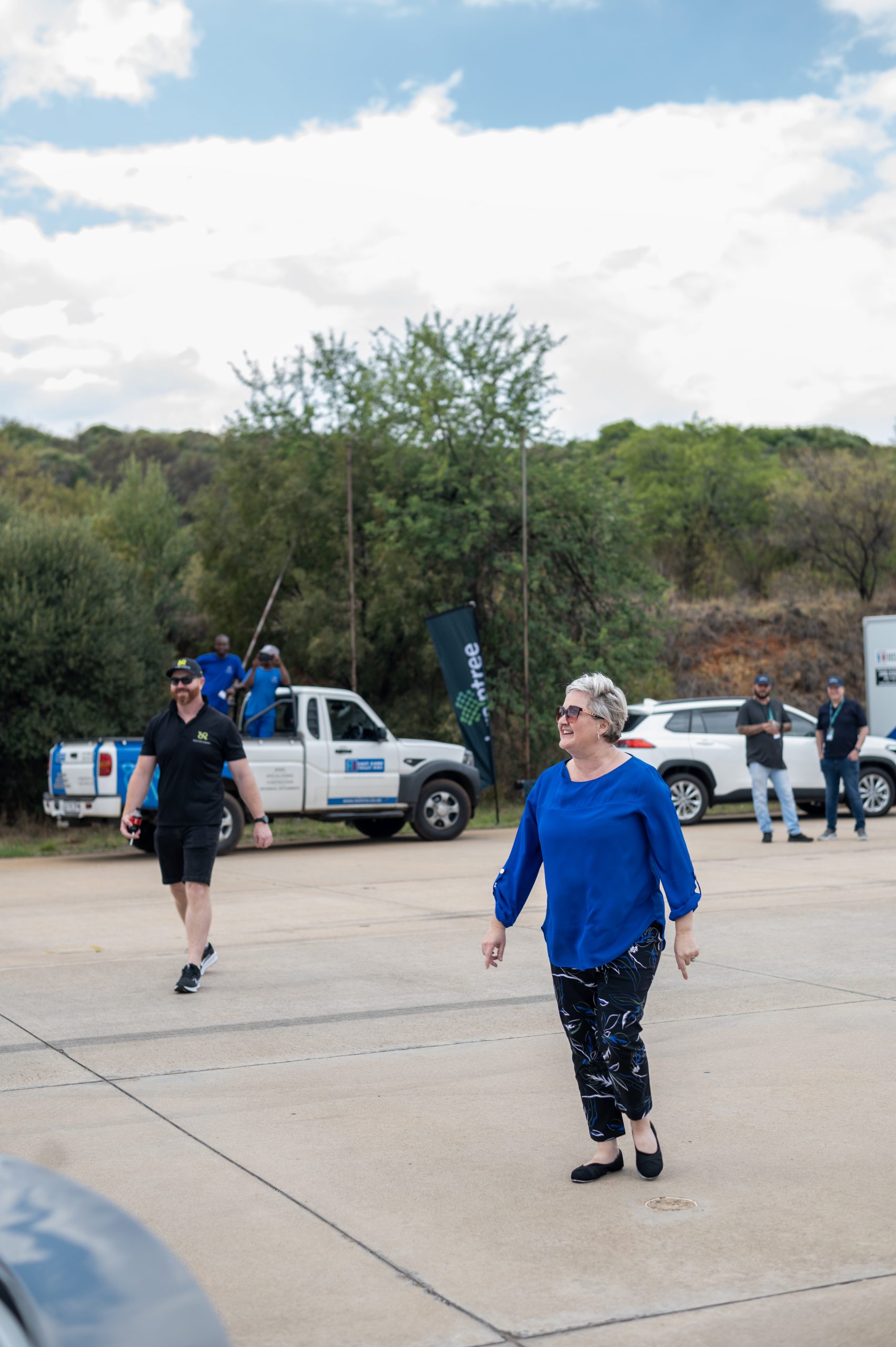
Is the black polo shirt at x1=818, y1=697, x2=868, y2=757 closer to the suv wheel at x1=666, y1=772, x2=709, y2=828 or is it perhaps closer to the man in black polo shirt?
the suv wheel at x1=666, y1=772, x2=709, y2=828

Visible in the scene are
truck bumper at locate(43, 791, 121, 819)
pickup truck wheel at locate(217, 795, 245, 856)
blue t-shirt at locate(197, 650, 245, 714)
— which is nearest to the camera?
truck bumper at locate(43, 791, 121, 819)

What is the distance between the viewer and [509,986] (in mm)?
8664

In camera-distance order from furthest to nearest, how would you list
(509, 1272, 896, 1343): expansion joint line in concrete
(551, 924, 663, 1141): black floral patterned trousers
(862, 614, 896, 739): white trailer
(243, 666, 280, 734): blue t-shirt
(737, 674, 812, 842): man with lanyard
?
1. (862, 614, 896, 739): white trailer
2. (243, 666, 280, 734): blue t-shirt
3. (737, 674, 812, 842): man with lanyard
4. (551, 924, 663, 1141): black floral patterned trousers
5. (509, 1272, 896, 1343): expansion joint line in concrete

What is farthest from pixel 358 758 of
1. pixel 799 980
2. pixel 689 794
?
pixel 799 980

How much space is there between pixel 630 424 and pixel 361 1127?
76.6m

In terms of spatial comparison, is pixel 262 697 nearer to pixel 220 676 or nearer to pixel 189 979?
pixel 220 676

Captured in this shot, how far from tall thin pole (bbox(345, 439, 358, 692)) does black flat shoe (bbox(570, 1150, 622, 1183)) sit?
663 inches

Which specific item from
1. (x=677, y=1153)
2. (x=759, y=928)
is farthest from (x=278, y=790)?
(x=677, y=1153)

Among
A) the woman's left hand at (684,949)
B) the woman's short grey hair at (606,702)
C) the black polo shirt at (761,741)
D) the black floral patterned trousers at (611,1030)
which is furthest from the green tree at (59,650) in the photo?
the woman's left hand at (684,949)

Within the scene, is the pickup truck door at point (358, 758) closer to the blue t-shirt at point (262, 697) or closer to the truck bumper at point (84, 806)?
the blue t-shirt at point (262, 697)

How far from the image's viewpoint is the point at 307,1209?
4668mm

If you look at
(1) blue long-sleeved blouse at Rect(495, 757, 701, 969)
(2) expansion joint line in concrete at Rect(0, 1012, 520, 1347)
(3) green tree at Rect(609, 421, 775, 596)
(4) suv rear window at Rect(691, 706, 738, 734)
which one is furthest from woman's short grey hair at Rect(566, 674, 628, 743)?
(3) green tree at Rect(609, 421, 775, 596)

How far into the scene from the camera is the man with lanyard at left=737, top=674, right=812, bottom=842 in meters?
17.6

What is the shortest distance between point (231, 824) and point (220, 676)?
7.94ft
